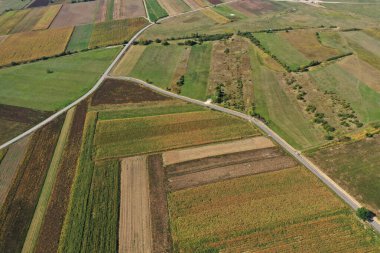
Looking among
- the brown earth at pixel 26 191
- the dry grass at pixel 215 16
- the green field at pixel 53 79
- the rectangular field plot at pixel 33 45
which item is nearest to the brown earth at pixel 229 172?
the brown earth at pixel 26 191

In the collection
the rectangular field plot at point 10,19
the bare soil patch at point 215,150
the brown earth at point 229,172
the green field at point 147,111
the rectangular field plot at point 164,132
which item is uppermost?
the rectangular field plot at point 10,19

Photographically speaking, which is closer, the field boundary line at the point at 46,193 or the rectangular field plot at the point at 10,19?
the field boundary line at the point at 46,193

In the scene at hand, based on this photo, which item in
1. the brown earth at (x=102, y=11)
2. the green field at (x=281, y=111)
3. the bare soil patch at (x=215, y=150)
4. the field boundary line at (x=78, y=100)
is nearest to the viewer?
the bare soil patch at (x=215, y=150)

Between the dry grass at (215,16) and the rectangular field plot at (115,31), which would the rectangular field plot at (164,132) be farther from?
the dry grass at (215,16)

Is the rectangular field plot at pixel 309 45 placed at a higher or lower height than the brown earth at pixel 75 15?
lower

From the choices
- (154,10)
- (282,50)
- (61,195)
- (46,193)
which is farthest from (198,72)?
(154,10)

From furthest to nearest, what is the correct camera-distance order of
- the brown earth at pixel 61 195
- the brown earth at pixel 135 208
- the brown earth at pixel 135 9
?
1. the brown earth at pixel 135 9
2. the brown earth at pixel 61 195
3. the brown earth at pixel 135 208

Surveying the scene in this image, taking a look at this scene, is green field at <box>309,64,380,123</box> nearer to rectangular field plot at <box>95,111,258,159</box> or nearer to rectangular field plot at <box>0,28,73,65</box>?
rectangular field plot at <box>95,111,258,159</box>
